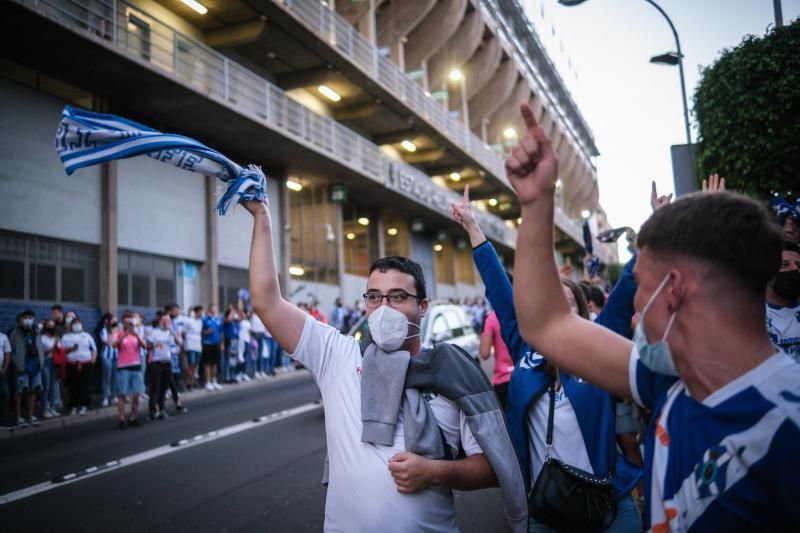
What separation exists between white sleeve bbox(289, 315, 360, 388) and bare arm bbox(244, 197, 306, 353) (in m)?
0.03

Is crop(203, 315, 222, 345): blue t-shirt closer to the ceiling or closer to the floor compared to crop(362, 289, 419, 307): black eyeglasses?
closer to the floor

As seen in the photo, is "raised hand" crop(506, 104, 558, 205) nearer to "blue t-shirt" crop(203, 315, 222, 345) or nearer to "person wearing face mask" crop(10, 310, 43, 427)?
"person wearing face mask" crop(10, 310, 43, 427)

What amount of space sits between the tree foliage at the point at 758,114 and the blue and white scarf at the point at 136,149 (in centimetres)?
892

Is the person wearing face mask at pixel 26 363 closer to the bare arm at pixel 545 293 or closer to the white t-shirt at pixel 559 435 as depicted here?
the white t-shirt at pixel 559 435

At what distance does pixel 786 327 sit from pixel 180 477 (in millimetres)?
5689

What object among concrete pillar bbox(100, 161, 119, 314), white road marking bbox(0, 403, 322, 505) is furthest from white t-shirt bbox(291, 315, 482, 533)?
concrete pillar bbox(100, 161, 119, 314)

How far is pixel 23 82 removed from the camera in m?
12.9

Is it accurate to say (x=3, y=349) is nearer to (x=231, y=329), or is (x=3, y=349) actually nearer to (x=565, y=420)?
(x=231, y=329)

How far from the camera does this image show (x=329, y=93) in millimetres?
22766

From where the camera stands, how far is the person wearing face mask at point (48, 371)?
34.7 feet

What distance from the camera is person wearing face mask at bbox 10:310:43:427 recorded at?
9.98 meters

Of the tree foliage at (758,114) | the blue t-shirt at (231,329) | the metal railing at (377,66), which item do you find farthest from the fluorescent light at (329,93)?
the tree foliage at (758,114)

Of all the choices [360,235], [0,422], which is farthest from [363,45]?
[0,422]

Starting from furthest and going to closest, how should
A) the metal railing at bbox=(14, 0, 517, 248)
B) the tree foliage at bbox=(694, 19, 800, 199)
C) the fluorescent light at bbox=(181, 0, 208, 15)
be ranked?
1. the fluorescent light at bbox=(181, 0, 208, 15)
2. the metal railing at bbox=(14, 0, 517, 248)
3. the tree foliage at bbox=(694, 19, 800, 199)
